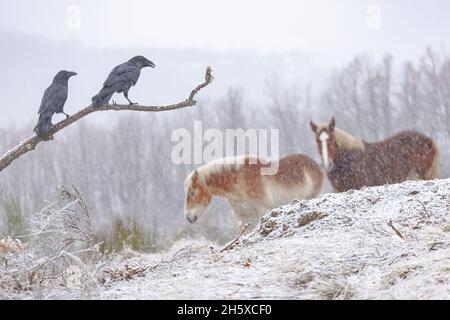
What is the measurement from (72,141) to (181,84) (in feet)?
12.1

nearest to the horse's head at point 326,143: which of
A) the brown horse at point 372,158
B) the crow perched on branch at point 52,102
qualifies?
the brown horse at point 372,158

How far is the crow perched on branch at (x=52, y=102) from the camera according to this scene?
436 centimetres

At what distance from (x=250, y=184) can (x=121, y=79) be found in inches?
217

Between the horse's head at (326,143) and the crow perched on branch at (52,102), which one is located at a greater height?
the crow perched on branch at (52,102)

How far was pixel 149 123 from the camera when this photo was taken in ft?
63.1

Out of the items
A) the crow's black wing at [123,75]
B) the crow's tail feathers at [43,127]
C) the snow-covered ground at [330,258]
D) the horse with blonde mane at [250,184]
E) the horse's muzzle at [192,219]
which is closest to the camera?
the snow-covered ground at [330,258]

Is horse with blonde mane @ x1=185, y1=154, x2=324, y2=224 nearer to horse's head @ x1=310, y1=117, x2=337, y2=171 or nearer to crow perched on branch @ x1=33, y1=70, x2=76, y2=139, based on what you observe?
horse's head @ x1=310, y1=117, x2=337, y2=171

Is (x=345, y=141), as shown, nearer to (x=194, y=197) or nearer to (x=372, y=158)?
(x=372, y=158)

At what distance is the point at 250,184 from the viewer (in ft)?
33.1

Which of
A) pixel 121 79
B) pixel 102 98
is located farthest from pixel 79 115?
pixel 121 79

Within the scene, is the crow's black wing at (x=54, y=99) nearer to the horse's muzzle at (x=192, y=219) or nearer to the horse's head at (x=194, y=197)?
the horse's head at (x=194, y=197)

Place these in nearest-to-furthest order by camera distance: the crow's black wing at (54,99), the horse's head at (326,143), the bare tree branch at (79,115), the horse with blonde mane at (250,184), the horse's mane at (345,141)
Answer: the bare tree branch at (79,115) < the crow's black wing at (54,99) < the horse's head at (326,143) < the horse's mane at (345,141) < the horse with blonde mane at (250,184)

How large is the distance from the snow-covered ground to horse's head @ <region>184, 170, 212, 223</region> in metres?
6.07
